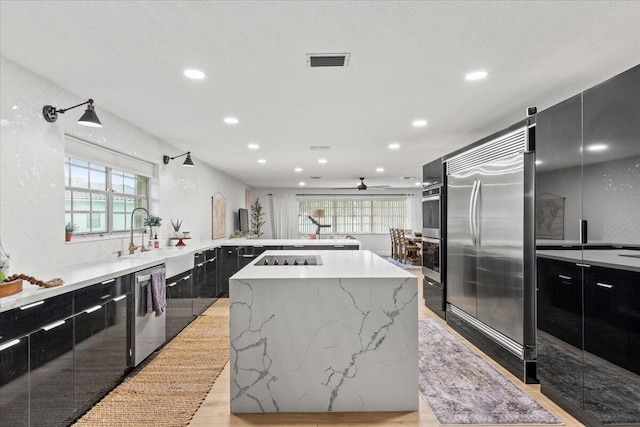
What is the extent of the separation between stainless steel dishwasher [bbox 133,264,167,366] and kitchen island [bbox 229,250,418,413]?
1.11 metres

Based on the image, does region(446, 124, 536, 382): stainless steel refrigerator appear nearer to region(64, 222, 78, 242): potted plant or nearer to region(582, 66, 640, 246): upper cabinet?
region(582, 66, 640, 246): upper cabinet

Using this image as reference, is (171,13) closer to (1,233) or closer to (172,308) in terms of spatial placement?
(1,233)

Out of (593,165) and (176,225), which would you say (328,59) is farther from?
(176,225)

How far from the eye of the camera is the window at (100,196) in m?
3.41

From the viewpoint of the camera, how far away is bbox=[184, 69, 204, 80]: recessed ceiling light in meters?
2.67

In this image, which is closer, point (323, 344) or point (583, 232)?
point (583, 232)

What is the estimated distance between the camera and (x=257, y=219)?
1191 cm

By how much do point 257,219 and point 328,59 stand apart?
9727 mm

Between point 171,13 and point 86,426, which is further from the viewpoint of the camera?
point 86,426

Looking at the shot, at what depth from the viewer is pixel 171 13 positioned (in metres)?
1.92

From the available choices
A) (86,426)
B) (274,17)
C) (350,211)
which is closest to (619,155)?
(274,17)

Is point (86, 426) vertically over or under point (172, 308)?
under

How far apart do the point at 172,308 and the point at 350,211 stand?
9567 millimetres

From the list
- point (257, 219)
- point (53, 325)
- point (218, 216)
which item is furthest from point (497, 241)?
point (257, 219)
